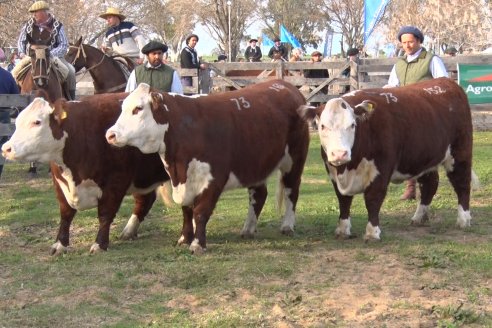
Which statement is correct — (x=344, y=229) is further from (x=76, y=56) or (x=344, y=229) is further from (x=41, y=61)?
(x=76, y=56)

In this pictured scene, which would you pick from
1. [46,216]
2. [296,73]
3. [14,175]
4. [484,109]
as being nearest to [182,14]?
[296,73]

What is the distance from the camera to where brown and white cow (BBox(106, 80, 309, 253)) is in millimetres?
6457

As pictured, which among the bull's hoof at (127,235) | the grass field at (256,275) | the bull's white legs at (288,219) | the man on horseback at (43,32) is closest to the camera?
the grass field at (256,275)

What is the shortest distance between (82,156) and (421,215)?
3.63 metres

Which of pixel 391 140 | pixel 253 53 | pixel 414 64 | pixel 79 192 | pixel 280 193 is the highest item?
pixel 414 64

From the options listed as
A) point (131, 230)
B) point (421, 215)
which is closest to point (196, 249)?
point (131, 230)

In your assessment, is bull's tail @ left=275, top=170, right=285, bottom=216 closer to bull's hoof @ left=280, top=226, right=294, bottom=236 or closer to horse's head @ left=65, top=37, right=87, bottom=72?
bull's hoof @ left=280, top=226, right=294, bottom=236

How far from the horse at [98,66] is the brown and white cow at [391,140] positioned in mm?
5740

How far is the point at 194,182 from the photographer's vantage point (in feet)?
21.7

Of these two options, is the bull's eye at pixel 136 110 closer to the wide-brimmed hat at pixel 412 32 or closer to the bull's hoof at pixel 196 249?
the bull's hoof at pixel 196 249

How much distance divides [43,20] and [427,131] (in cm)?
642

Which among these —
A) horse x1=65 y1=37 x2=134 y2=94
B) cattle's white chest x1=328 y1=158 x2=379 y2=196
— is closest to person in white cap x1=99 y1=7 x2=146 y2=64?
horse x1=65 y1=37 x2=134 y2=94

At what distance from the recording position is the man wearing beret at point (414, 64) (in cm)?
808

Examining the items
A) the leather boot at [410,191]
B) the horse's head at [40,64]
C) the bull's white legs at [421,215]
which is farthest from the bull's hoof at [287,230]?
the horse's head at [40,64]
